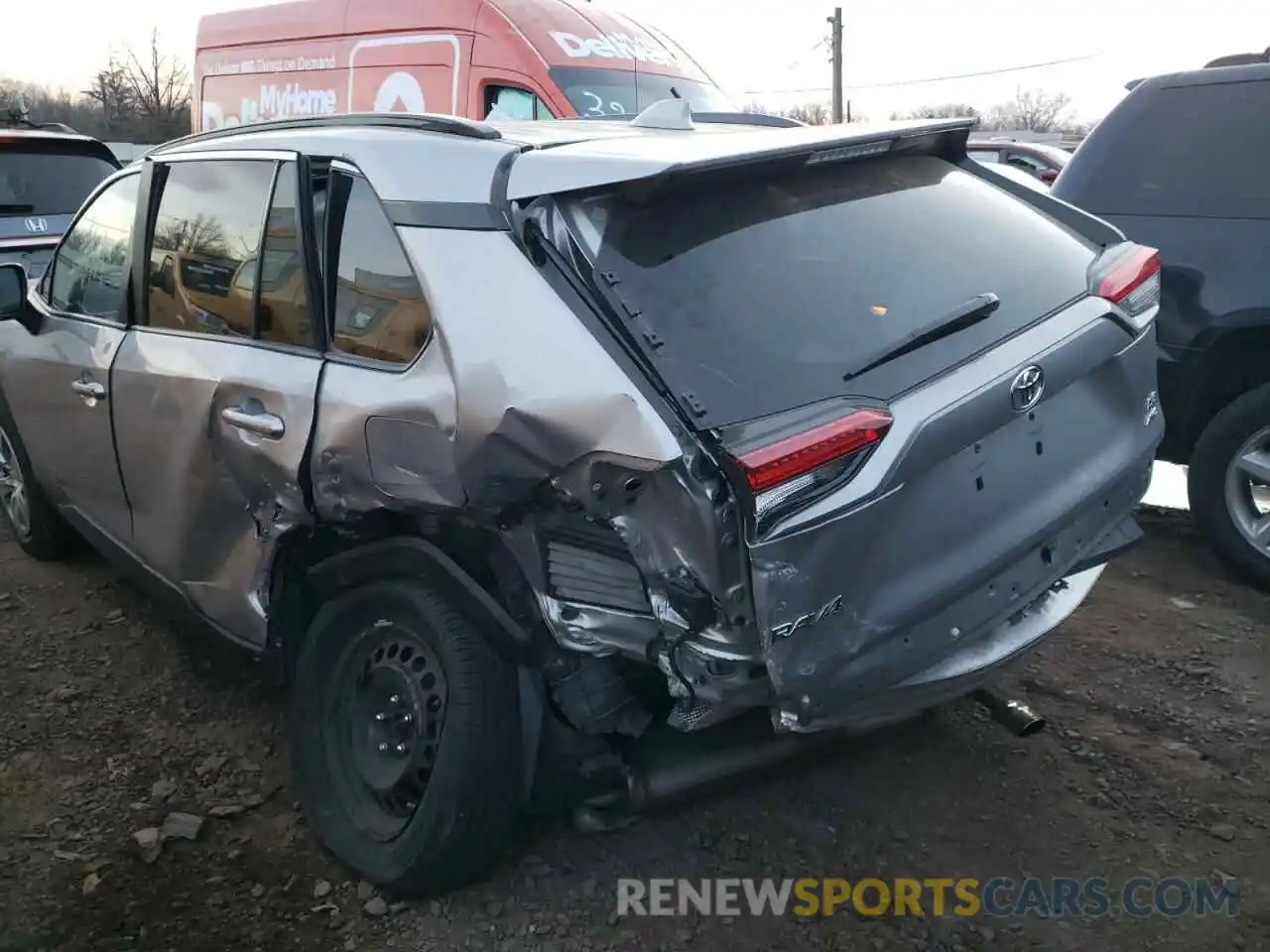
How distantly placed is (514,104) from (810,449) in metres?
6.52

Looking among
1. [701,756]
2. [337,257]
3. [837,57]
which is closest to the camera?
[701,756]

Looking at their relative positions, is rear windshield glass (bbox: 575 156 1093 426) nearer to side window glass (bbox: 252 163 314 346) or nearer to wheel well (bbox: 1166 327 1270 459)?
side window glass (bbox: 252 163 314 346)

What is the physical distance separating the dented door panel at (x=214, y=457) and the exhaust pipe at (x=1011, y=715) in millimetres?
1879

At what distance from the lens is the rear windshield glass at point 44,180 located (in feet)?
25.2

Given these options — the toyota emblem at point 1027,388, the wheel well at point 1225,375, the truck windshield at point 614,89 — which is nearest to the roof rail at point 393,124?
the toyota emblem at point 1027,388

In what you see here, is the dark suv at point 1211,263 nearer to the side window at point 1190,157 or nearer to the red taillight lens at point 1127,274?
the side window at point 1190,157

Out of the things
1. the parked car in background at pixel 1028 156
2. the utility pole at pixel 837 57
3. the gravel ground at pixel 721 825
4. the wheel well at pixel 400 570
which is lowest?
the gravel ground at pixel 721 825

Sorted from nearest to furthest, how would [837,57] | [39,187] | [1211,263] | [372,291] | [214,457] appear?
1. [372,291]
2. [214,457]
3. [1211,263]
4. [39,187]
5. [837,57]

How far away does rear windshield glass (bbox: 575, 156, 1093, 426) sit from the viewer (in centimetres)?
226

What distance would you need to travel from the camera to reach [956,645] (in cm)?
245

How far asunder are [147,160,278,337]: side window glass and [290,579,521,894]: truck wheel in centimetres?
94

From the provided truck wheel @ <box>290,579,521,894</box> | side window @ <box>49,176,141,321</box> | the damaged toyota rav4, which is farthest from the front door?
truck wheel @ <box>290,579,521,894</box>

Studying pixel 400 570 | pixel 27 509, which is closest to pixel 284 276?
pixel 400 570

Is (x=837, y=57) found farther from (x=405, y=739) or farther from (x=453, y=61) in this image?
(x=405, y=739)
